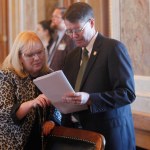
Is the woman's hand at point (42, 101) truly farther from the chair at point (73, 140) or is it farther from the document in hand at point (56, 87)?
the chair at point (73, 140)

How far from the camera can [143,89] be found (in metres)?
3.06

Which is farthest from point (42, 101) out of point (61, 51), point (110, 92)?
→ point (61, 51)

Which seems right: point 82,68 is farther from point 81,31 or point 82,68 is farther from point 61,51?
point 61,51

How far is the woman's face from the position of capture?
Answer: 2.21 m

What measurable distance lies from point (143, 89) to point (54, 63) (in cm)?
102

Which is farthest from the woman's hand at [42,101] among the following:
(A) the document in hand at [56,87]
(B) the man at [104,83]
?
(B) the man at [104,83]

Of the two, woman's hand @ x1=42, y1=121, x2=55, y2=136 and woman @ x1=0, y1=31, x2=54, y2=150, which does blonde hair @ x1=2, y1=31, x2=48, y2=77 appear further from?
woman's hand @ x1=42, y1=121, x2=55, y2=136

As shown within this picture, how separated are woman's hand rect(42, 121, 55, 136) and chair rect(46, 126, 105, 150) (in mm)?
22

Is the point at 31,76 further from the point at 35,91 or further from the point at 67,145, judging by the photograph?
the point at 67,145

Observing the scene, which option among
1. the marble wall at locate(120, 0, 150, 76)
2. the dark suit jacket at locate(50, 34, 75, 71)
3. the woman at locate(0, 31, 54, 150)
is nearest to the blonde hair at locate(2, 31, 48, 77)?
the woman at locate(0, 31, 54, 150)

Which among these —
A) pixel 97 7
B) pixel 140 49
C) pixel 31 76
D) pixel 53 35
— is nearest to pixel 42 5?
pixel 53 35

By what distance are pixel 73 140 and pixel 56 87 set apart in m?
0.32

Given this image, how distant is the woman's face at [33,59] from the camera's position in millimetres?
2215

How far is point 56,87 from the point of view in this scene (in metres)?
1.86
